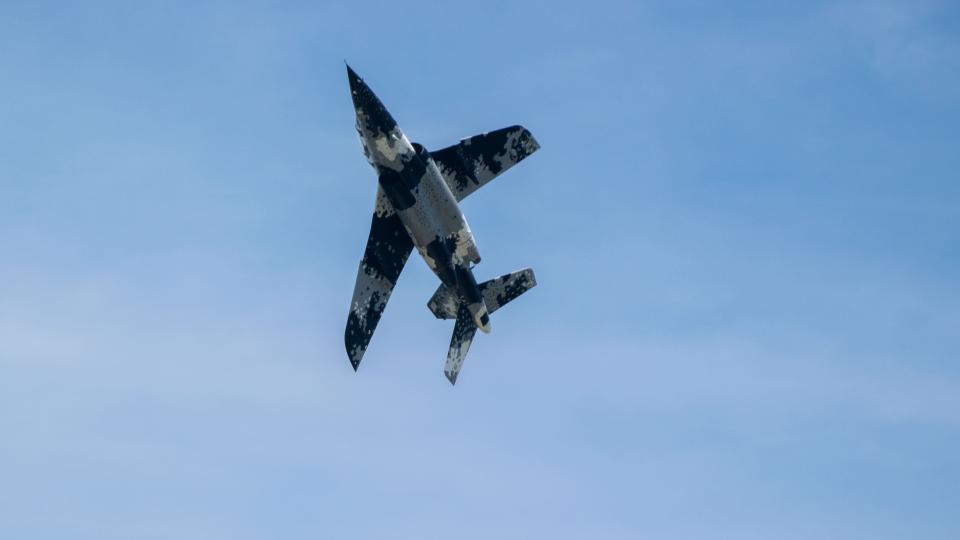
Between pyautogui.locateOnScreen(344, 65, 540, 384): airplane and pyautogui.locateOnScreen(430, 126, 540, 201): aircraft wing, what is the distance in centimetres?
6

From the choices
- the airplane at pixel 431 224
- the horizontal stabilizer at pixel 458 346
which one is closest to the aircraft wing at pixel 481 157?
the airplane at pixel 431 224

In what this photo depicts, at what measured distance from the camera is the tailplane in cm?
8944

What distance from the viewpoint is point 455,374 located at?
91.9m

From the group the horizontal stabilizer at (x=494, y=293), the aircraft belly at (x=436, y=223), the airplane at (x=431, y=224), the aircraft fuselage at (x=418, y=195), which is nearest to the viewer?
the aircraft fuselage at (x=418, y=195)

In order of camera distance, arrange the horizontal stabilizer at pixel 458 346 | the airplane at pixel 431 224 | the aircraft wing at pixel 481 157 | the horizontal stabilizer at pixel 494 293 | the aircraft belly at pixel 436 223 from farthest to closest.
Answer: the horizontal stabilizer at pixel 458 346, the horizontal stabilizer at pixel 494 293, the aircraft wing at pixel 481 157, the aircraft belly at pixel 436 223, the airplane at pixel 431 224

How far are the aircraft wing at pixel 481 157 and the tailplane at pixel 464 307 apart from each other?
7.03 metres

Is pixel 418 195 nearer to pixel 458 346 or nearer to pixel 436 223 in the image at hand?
pixel 436 223

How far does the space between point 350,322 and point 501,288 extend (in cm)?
1022

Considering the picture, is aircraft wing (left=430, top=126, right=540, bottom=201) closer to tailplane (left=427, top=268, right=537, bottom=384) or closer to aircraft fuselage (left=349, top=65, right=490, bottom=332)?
aircraft fuselage (left=349, top=65, right=490, bottom=332)

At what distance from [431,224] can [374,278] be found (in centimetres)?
727

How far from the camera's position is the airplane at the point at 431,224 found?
259ft

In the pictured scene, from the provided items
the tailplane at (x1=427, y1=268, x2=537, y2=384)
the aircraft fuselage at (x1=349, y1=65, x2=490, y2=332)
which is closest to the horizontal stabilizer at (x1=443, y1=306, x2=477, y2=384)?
the tailplane at (x1=427, y1=268, x2=537, y2=384)

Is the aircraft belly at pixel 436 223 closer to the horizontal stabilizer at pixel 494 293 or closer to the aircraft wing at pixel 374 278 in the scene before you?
the aircraft wing at pixel 374 278

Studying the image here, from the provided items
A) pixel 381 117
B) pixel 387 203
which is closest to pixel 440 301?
pixel 387 203
